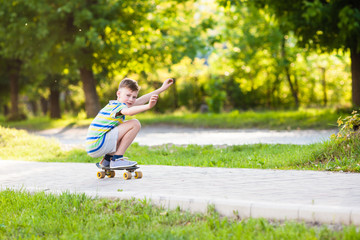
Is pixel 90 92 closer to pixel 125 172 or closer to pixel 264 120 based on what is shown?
pixel 264 120

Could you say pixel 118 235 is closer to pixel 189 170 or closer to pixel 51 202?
pixel 51 202

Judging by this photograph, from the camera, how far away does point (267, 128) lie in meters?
16.8

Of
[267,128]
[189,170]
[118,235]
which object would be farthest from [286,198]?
[267,128]

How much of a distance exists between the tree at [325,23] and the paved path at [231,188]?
8.10 meters

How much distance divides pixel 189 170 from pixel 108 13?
14.5 m

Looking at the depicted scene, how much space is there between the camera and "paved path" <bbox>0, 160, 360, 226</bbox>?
175 inches

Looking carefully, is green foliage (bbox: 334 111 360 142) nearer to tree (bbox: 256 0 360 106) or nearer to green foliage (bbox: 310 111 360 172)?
green foliage (bbox: 310 111 360 172)

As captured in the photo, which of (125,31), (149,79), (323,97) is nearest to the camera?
(125,31)

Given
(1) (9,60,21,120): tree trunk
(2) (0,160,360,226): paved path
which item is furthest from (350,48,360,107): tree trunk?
(1) (9,60,21,120): tree trunk

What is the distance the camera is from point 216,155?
930 centimetres

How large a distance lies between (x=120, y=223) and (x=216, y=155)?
15.7 feet

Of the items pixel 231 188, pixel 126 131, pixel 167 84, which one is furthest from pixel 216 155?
pixel 231 188

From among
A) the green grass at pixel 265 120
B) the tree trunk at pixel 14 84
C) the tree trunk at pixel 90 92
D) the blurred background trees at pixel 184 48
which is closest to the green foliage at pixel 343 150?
the blurred background trees at pixel 184 48

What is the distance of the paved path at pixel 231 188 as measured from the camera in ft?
14.5
